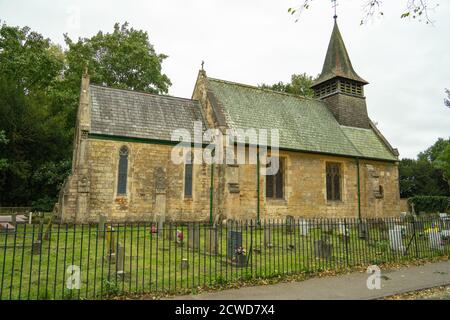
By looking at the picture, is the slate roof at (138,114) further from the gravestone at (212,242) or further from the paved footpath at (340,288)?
the paved footpath at (340,288)

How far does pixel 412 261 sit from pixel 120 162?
13.5m

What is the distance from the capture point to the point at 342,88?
26516mm

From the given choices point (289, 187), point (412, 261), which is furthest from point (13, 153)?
point (412, 261)

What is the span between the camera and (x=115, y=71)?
33.9 m

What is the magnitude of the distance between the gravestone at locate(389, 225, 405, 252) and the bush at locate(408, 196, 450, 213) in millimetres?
24314

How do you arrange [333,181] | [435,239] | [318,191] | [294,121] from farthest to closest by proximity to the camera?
1. [294,121]
2. [333,181]
3. [318,191]
4. [435,239]

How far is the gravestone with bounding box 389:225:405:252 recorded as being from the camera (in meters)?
12.3

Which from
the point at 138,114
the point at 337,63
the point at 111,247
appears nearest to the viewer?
the point at 111,247

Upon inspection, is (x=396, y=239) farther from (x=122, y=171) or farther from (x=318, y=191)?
(x=122, y=171)

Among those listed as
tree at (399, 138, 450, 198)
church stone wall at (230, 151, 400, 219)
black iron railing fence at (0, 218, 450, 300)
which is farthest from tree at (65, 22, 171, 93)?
tree at (399, 138, 450, 198)

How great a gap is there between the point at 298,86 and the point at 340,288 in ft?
124

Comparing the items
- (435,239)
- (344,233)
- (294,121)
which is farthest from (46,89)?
(435,239)

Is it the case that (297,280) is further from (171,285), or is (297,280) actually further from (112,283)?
(112,283)

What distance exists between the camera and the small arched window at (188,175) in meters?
18.2
